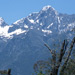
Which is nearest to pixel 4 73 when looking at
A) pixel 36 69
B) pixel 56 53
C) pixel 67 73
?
pixel 36 69

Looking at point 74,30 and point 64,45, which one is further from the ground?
point 74,30

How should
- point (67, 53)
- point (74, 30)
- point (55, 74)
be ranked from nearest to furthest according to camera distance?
point (55, 74) < point (67, 53) < point (74, 30)

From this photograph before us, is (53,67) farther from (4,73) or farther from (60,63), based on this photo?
(4,73)

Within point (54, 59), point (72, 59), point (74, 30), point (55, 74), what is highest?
point (74, 30)

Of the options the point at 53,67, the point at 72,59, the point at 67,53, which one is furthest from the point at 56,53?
the point at 72,59

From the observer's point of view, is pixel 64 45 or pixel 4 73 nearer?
pixel 64 45

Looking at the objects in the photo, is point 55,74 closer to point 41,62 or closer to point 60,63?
point 60,63

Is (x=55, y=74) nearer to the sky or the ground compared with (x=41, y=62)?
nearer to the ground

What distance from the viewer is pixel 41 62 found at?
70.0 feet

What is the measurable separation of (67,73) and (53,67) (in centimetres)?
569

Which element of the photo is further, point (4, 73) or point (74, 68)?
point (74, 68)

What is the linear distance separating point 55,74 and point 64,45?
2374 millimetres

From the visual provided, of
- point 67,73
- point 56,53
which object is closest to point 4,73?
point 56,53

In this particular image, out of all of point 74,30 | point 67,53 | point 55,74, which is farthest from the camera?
point 74,30
